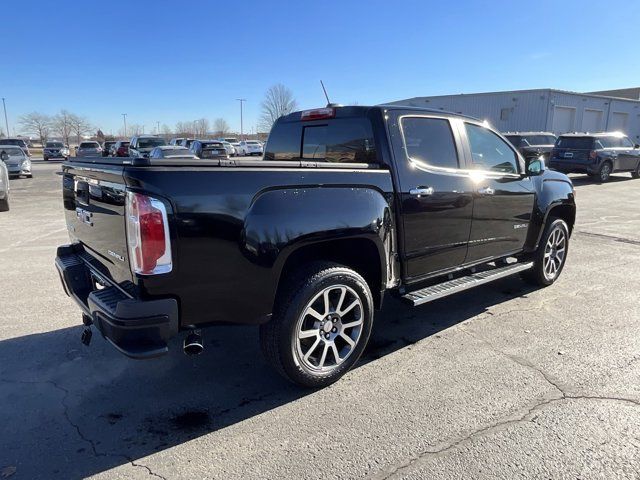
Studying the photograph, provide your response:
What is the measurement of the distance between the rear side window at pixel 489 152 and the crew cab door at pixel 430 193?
29 centimetres

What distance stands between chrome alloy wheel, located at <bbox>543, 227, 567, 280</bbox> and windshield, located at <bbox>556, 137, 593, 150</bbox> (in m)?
15.0

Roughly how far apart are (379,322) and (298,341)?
160 centimetres

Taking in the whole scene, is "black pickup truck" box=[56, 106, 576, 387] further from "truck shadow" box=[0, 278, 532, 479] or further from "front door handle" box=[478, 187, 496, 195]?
"truck shadow" box=[0, 278, 532, 479]

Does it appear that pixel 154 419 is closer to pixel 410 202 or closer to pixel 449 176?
pixel 410 202

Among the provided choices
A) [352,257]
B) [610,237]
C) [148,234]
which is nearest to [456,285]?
[352,257]

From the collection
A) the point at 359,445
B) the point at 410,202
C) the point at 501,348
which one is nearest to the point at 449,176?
the point at 410,202

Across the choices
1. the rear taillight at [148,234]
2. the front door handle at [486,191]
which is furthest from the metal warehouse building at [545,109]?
the rear taillight at [148,234]

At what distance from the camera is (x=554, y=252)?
18.6 feet

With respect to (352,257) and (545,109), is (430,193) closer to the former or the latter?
(352,257)

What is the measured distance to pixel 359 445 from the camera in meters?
2.72

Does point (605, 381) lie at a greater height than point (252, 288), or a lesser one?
lesser

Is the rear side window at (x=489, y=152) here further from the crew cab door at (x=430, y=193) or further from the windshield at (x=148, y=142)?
the windshield at (x=148, y=142)

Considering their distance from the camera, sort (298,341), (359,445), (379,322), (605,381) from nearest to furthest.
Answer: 1. (359,445)
2. (298,341)
3. (605,381)
4. (379,322)

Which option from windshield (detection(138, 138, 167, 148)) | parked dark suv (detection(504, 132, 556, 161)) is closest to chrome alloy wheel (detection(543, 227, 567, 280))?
parked dark suv (detection(504, 132, 556, 161))
